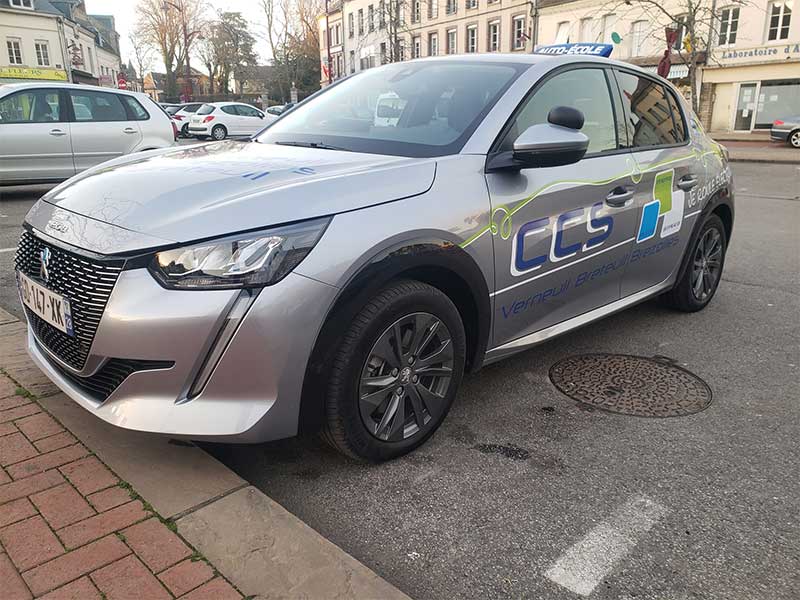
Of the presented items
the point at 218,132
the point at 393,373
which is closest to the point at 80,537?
the point at 393,373

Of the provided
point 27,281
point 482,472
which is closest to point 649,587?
point 482,472

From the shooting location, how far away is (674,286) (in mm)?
4402

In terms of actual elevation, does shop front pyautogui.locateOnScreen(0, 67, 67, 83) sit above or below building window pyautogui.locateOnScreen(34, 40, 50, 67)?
below

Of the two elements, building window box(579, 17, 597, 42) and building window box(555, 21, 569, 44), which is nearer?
building window box(579, 17, 597, 42)

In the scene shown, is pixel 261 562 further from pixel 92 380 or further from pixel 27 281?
pixel 27 281

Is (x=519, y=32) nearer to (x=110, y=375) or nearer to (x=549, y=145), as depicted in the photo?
(x=549, y=145)

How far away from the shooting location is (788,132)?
22531 millimetres

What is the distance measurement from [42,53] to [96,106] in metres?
44.3

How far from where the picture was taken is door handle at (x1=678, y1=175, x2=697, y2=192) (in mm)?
4055

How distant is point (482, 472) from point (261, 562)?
1007 millimetres

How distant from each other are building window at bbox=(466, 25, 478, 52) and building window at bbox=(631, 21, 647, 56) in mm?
11420

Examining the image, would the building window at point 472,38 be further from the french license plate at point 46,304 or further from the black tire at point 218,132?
the french license plate at point 46,304

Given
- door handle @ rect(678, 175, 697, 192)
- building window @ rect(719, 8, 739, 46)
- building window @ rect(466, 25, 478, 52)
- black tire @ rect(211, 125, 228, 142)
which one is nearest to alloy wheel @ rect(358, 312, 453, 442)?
door handle @ rect(678, 175, 697, 192)

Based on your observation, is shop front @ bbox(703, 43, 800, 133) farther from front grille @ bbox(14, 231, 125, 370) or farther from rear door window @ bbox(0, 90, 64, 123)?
front grille @ bbox(14, 231, 125, 370)
